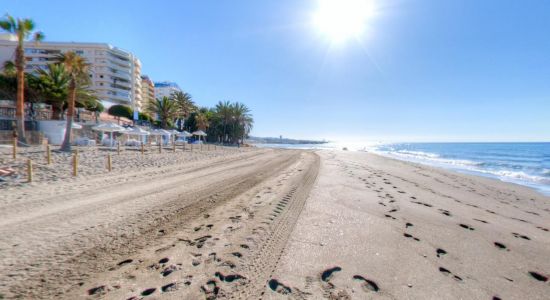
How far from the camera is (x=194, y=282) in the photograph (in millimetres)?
2803

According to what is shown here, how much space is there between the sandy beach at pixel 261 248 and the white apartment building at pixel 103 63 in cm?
6794

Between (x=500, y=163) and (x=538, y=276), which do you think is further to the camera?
(x=500, y=163)

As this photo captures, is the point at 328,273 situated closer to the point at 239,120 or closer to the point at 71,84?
the point at 71,84

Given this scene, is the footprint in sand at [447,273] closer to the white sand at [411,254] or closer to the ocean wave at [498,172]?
the white sand at [411,254]

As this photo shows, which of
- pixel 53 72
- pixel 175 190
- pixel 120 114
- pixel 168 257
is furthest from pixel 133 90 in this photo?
pixel 168 257

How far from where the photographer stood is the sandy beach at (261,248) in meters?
2.78

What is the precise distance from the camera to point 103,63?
67438mm

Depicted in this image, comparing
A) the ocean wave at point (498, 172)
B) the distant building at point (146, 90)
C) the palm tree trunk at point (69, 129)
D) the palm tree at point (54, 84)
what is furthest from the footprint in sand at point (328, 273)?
the distant building at point (146, 90)

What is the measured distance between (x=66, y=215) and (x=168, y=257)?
3417 mm

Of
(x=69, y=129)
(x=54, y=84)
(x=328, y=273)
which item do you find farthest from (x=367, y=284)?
(x=54, y=84)

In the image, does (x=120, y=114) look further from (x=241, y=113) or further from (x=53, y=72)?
(x=241, y=113)

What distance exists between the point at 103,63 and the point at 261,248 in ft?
273

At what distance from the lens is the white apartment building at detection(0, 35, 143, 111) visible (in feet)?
209

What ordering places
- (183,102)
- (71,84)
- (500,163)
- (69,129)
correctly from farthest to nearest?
1. (183,102)
2. (500,163)
3. (71,84)
4. (69,129)
